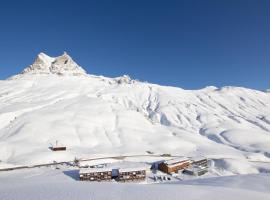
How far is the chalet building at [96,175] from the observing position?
4616cm

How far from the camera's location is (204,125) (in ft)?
419

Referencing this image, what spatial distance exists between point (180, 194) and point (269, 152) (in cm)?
7406

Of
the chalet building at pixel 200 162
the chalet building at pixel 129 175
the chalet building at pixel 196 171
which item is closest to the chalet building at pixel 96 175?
the chalet building at pixel 129 175

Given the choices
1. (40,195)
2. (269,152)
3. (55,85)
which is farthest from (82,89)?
(40,195)

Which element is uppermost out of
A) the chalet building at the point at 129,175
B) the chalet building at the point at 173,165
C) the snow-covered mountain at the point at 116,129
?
the snow-covered mountain at the point at 116,129

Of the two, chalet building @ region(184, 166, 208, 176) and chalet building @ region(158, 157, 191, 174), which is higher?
chalet building @ region(158, 157, 191, 174)

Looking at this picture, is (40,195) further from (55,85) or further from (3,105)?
(55,85)

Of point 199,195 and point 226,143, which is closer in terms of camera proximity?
point 199,195

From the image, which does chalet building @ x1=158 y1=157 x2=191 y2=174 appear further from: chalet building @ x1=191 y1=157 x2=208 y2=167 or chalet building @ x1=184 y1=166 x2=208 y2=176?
chalet building @ x1=191 y1=157 x2=208 y2=167

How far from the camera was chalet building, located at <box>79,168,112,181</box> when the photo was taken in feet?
151

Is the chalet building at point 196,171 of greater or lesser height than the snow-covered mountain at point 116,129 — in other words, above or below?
below

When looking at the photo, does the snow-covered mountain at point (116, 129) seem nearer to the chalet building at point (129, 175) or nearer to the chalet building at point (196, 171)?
the chalet building at point (196, 171)

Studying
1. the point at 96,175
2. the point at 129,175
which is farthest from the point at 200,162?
the point at 96,175

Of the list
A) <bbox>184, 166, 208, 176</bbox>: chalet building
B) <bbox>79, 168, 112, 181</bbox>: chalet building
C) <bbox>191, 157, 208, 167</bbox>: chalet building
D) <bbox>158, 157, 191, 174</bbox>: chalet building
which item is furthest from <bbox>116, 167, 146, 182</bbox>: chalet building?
<bbox>191, 157, 208, 167</bbox>: chalet building
